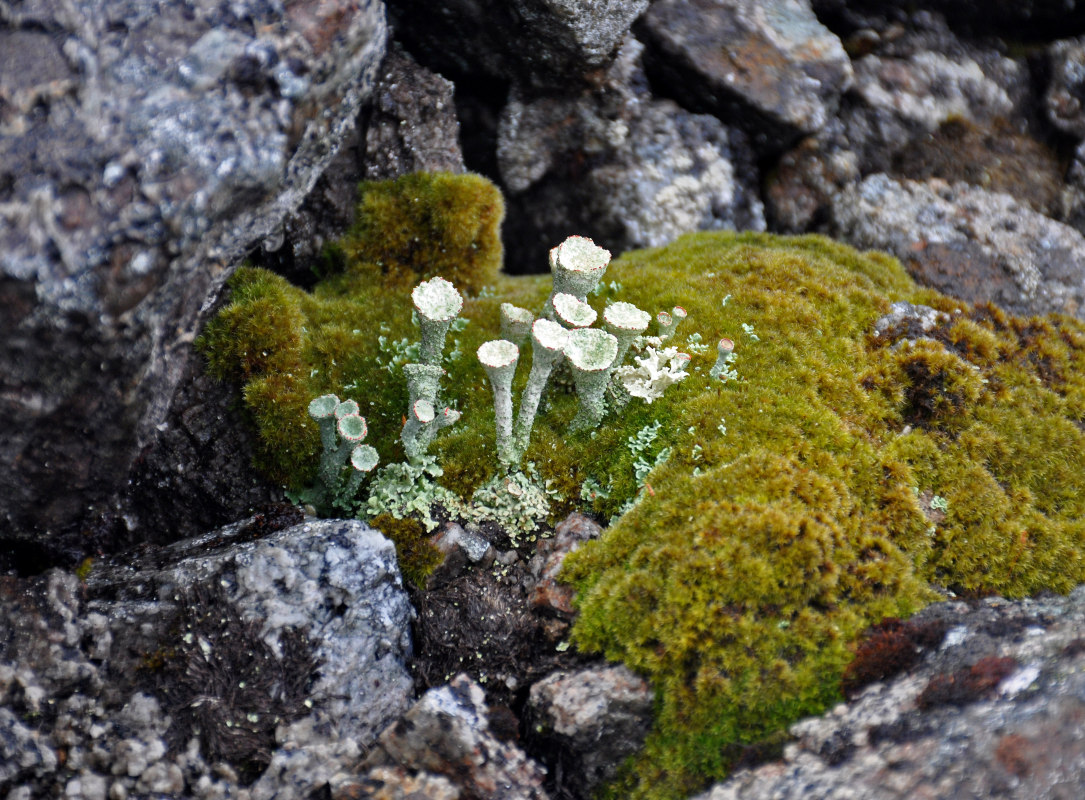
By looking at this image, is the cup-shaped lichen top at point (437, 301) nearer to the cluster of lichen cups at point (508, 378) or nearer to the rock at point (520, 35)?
the cluster of lichen cups at point (508, 378)

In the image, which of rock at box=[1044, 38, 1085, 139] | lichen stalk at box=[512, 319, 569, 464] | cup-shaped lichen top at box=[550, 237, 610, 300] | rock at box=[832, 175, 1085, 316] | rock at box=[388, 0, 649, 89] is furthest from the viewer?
rock at box=[1044, 38, 1085, 139]

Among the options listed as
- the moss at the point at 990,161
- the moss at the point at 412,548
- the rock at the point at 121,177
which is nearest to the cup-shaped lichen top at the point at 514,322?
the moss at the point at 412,548

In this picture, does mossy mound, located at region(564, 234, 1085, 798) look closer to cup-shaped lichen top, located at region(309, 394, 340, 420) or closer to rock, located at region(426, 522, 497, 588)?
rock, located at region(426, 522, 497, 588)

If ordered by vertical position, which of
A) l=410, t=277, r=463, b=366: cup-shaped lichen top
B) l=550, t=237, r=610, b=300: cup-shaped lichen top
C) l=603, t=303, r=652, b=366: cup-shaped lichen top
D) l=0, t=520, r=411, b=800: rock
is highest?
l=550, t=237, r=610, b=300: cup-shaped lichen top

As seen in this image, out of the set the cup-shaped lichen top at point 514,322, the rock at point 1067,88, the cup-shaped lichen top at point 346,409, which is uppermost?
the rock at point 1067,88

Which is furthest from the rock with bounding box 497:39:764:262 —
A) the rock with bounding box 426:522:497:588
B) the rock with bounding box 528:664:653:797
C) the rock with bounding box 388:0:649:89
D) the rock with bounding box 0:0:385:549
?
the rock with bounding box 528:664:653:797

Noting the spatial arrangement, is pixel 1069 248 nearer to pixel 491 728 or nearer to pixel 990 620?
pixel 990 620
